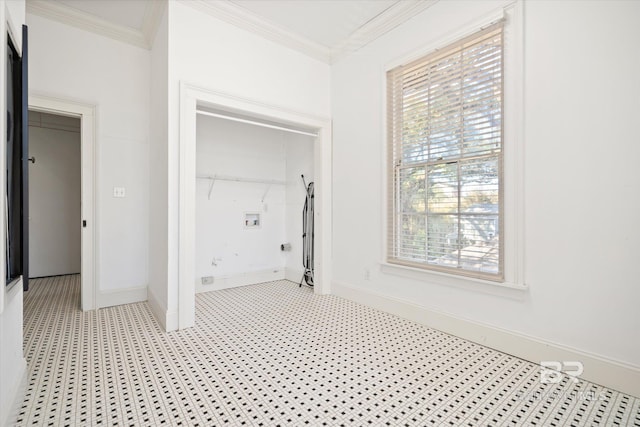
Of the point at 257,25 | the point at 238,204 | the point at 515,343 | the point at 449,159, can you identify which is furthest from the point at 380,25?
the point at 515,343

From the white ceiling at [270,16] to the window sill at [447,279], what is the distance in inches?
94.7

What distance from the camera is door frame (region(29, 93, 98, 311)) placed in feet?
10.5

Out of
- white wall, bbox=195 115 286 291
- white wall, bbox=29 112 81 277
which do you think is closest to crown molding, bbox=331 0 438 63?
white wall, bbox=195 115 286 291

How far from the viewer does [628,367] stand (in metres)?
1.81

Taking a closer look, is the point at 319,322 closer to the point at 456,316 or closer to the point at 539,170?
the point at 456,316

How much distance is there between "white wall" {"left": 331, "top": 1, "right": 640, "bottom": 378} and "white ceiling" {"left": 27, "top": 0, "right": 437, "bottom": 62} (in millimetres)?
777

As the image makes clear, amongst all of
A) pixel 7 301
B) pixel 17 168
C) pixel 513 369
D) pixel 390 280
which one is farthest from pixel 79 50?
pixel 513 369

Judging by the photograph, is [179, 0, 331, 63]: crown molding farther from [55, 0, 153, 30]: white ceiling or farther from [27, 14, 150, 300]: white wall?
[27, 14, 150, 300]: white wall

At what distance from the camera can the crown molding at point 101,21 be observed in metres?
2.97

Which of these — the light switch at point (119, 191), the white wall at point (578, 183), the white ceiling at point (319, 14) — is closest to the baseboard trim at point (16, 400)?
the light switch at point (119, 191)

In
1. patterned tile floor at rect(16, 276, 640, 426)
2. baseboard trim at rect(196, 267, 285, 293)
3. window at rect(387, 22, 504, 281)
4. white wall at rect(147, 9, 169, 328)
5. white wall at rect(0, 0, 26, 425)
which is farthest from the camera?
baseboard trim at rect(196, 267, 285, 293)

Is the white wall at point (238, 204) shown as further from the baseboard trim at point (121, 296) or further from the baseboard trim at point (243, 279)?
the baseboard trim at point (121, 296)

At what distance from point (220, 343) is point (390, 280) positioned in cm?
170

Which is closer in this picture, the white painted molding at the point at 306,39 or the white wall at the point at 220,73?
the white wall at the point at 220,73
